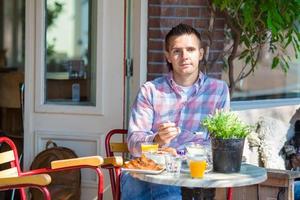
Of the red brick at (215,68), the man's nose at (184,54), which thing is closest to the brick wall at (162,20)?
the red brick at (215,68)

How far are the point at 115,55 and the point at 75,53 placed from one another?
51 cm

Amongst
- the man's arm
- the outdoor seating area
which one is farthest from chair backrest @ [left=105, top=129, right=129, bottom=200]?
the man's arm

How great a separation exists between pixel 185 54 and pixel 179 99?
22 centimetres

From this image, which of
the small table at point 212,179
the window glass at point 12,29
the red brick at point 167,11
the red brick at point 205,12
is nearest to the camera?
the small table at point 212,179

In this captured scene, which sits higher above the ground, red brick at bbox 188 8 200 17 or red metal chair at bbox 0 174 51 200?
red brick at bbox 188 8 200 17

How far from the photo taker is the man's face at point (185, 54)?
10.7ft

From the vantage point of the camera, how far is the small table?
2.68 m

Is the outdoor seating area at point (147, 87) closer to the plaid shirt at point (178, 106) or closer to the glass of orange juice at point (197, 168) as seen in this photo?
the plaid shirt at point (178, 106)

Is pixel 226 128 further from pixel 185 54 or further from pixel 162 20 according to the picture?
pixel 162 20

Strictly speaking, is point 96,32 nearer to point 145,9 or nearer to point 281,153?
point 145,9

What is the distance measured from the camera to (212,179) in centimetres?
272

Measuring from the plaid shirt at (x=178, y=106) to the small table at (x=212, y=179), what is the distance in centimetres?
46

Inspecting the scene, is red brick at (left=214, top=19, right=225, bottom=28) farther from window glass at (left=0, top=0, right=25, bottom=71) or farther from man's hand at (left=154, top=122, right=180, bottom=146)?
Result: window glass at (left=0, top=0, right=25, bottom=71)

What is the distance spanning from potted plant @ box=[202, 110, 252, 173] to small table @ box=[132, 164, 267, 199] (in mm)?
37
